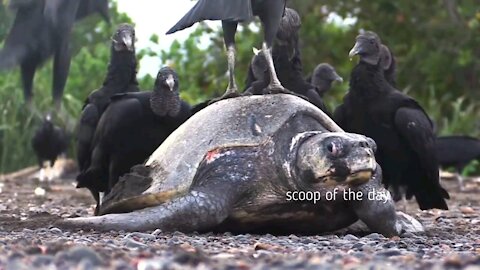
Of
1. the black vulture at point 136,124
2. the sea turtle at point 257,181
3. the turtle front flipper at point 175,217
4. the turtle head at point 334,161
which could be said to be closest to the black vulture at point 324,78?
the black vulture at point 136,124

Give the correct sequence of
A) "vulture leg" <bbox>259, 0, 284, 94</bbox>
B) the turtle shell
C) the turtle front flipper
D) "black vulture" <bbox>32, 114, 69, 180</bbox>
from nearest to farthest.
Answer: the turtle front flipper, the turtle shell, "vulture leg" <bbox>259, 0, 284, 94</bbox>, "black vulture" <bbox>32, 114, 69, 180</bbox>

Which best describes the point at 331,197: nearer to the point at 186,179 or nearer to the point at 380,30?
the point at 186,179

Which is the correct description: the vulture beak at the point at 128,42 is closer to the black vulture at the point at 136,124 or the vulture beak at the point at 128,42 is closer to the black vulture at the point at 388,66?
the black vulture at the point at 136,124

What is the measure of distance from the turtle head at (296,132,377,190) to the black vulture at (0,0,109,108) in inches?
46.6

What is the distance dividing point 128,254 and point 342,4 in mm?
11176

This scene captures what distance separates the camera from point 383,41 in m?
14.4

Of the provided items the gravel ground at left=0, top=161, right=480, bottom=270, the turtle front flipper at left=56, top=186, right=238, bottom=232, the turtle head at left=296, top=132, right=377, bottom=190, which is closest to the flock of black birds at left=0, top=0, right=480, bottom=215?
the gravel ground at left=0, top=161, right=480, bottom=270

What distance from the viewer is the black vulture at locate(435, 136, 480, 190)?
10.0m

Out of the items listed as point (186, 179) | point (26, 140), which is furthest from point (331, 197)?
point (26, 140)

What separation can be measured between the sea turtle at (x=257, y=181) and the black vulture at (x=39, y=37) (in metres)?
0.71

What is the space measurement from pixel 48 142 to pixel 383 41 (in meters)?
5.45

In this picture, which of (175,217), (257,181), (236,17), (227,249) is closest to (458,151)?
(236,17)

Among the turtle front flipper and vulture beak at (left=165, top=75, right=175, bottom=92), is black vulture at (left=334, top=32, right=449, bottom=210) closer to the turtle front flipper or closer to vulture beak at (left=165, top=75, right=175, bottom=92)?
vulture beak at (left=165, top=75, right=175, bottom=92)

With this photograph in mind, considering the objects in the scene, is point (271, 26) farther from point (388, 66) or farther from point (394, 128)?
point (388, 66)
